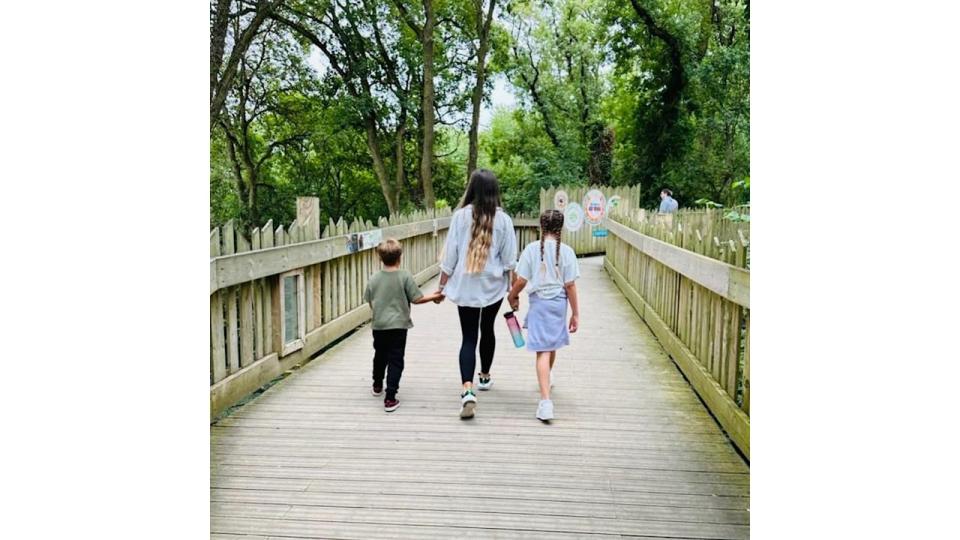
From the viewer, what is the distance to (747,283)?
111 inches

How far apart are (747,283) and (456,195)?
1252 centimetres

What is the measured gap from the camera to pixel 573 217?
44.3 feet

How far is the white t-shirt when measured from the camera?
3.57m

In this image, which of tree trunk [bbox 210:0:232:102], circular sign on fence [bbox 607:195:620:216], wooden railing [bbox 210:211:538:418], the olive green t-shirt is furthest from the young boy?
circular sign on fence [bbox 607:195:620:216]

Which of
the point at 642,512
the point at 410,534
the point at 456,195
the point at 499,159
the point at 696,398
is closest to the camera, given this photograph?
the point at 410,534

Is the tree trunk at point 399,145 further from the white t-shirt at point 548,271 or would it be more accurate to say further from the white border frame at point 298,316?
the white t-shirt at point 548,271

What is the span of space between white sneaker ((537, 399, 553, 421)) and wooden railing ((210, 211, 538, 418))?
1.67 meters

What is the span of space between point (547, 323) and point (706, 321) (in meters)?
1.04

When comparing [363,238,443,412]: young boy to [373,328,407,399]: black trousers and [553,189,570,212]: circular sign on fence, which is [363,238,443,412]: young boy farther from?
[553,189,570,212]: circular sign on fence

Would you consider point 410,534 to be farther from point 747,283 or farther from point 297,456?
point 747,283

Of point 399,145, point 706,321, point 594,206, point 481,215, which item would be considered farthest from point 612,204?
point 481,215
